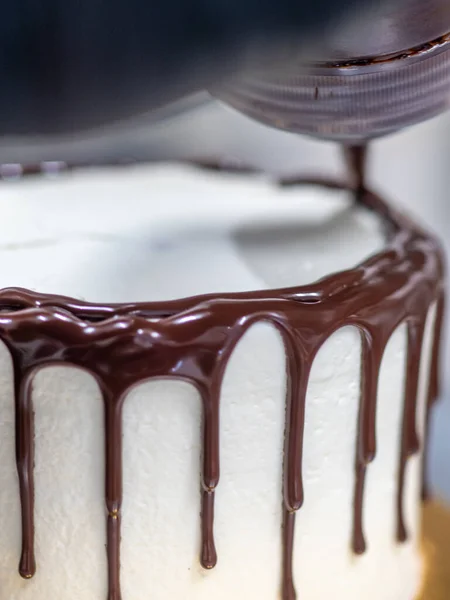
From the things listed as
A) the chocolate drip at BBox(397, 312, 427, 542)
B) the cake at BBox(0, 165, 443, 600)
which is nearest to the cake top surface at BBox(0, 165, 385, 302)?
the cake at BBox(0, 165, 443, 600)

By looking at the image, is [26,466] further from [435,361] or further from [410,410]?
[435,361]

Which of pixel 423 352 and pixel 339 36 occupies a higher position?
pixel 339 36

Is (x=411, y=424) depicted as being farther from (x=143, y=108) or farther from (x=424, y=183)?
(x=424, y=183)

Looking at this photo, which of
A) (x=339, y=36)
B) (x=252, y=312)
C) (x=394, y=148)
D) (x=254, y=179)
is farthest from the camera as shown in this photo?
(x=394, y=148)

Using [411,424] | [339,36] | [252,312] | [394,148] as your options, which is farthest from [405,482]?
[394,148]

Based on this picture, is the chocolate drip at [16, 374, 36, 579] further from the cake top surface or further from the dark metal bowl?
the dark metal bowl

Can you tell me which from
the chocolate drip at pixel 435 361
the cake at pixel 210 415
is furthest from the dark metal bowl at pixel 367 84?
the chocolate drip at pixel 435 361

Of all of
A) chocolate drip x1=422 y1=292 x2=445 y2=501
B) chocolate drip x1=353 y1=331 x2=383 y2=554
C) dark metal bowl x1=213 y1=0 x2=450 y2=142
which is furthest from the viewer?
chocolate drip x1=422 y1=292 x2=445 y2=501

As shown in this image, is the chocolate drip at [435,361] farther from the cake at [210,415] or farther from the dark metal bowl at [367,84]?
the dark metal bowl at [367,84]
